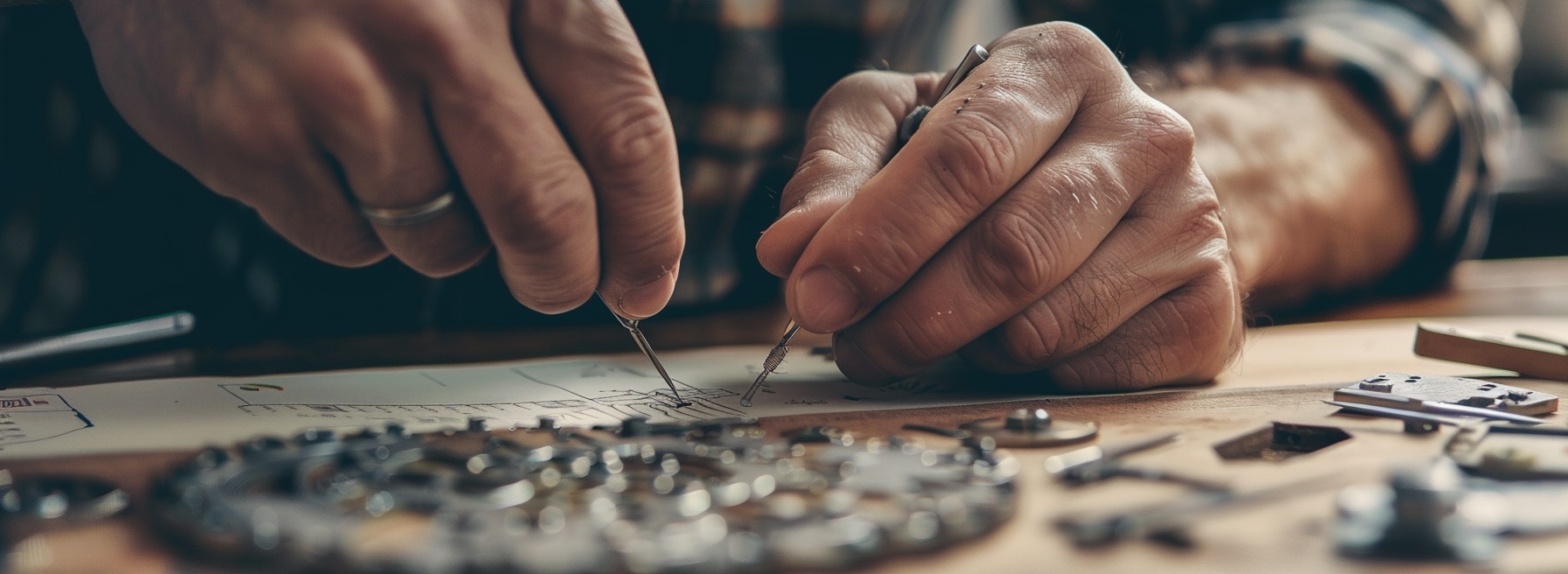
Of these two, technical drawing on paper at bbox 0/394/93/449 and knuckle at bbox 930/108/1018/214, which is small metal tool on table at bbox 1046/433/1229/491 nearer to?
knuckle at bbox 930/108/1018/214

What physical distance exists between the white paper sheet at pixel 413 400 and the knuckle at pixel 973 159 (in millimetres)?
158

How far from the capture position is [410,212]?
2.43 feet

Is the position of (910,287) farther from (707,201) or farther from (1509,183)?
(1509,183)

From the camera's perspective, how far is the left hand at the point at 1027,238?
81 cm

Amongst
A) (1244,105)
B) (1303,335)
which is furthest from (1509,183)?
(1303,335)

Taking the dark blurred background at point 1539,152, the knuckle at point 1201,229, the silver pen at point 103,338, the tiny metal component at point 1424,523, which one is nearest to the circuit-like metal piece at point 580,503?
the tiny metal component at point 1424,523

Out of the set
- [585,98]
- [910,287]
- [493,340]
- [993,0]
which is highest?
[993,0]

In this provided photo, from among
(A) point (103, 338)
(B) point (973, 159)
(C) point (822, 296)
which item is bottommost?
(A) point (103, 338)

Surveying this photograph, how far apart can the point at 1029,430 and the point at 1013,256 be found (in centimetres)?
20

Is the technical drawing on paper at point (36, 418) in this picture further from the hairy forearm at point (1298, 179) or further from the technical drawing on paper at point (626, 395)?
the hairy forearm at point (1298, 179)

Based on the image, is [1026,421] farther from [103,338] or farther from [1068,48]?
[103,338]

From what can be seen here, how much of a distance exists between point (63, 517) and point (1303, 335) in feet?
3.60

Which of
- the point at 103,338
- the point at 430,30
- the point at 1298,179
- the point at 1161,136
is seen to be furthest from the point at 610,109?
the point at 1298,179

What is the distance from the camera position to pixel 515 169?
2.32ft
